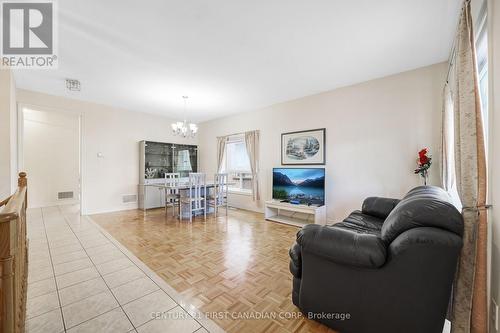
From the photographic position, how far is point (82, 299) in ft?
5.79

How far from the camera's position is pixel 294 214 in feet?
14.6

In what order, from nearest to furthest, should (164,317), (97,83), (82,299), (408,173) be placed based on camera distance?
(164,317) < (82,299) < (408,173) < (97,83)

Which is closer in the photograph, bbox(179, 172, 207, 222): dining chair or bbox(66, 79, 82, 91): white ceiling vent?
bbox(66, 79, 82, 91): white ceiling vent

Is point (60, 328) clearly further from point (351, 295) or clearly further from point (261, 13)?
point (261, 13)

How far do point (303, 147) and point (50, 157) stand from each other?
687 cm

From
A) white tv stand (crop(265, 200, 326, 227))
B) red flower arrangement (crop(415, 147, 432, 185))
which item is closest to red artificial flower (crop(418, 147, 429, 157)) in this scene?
red flower arrangement (crop(415, 147, 432, 185))

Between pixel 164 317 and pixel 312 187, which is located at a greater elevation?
pixel 312 187

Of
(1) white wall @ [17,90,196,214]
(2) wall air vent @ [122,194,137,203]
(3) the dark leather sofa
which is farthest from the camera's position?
(2) wall air vent @ [122,194,137,203]

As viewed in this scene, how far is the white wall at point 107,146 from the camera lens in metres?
4.55

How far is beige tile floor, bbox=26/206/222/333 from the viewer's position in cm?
149

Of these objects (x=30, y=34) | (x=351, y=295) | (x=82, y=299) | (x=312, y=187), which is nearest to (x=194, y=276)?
(x=82, y=299)

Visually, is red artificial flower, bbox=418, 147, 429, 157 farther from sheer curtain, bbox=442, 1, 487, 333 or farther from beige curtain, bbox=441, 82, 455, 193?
sheer curtain, bbox=442, 1, 487, 333

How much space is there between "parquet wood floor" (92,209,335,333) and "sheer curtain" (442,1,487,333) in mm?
874

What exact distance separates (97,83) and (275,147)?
3.56 meters
